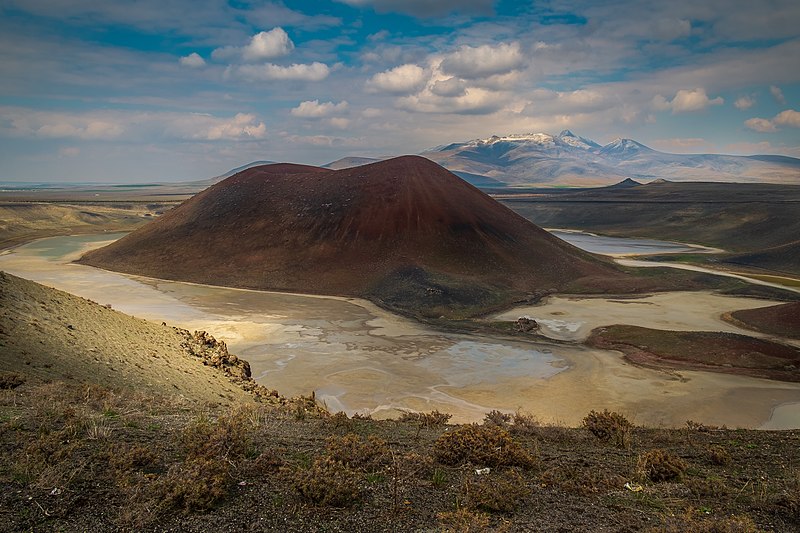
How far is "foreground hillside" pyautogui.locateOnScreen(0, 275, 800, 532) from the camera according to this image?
668 cm

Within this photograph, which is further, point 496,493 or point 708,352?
point 708,352

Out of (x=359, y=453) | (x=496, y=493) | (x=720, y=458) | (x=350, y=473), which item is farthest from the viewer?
(x=720, y=458)

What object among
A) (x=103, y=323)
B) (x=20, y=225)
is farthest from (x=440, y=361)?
(x=20, y=225)

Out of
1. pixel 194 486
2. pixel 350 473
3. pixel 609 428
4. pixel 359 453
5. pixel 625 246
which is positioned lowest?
pixel 625 246

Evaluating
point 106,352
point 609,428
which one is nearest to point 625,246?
point 609,428

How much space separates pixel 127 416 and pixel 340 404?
11691 millimetres

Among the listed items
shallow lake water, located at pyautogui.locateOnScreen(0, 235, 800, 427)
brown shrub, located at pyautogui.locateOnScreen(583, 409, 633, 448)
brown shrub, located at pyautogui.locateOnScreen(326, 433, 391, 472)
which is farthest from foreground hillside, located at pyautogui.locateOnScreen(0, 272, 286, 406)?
brown shrub, located at pyautogui.locateOnScreen(583, 409, 633, 448)

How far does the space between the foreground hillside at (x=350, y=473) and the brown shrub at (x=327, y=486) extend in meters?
0.02

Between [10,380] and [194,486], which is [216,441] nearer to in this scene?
[194,486]

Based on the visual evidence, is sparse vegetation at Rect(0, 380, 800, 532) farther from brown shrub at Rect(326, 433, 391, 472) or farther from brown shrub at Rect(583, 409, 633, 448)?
brown shrub at Rect(583, 409, 633, 448)

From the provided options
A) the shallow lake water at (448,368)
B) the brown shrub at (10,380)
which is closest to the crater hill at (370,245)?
the shallow lake water at (448,368)

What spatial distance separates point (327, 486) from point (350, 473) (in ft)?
2.20

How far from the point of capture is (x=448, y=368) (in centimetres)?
2605

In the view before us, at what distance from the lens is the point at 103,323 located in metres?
19.9
